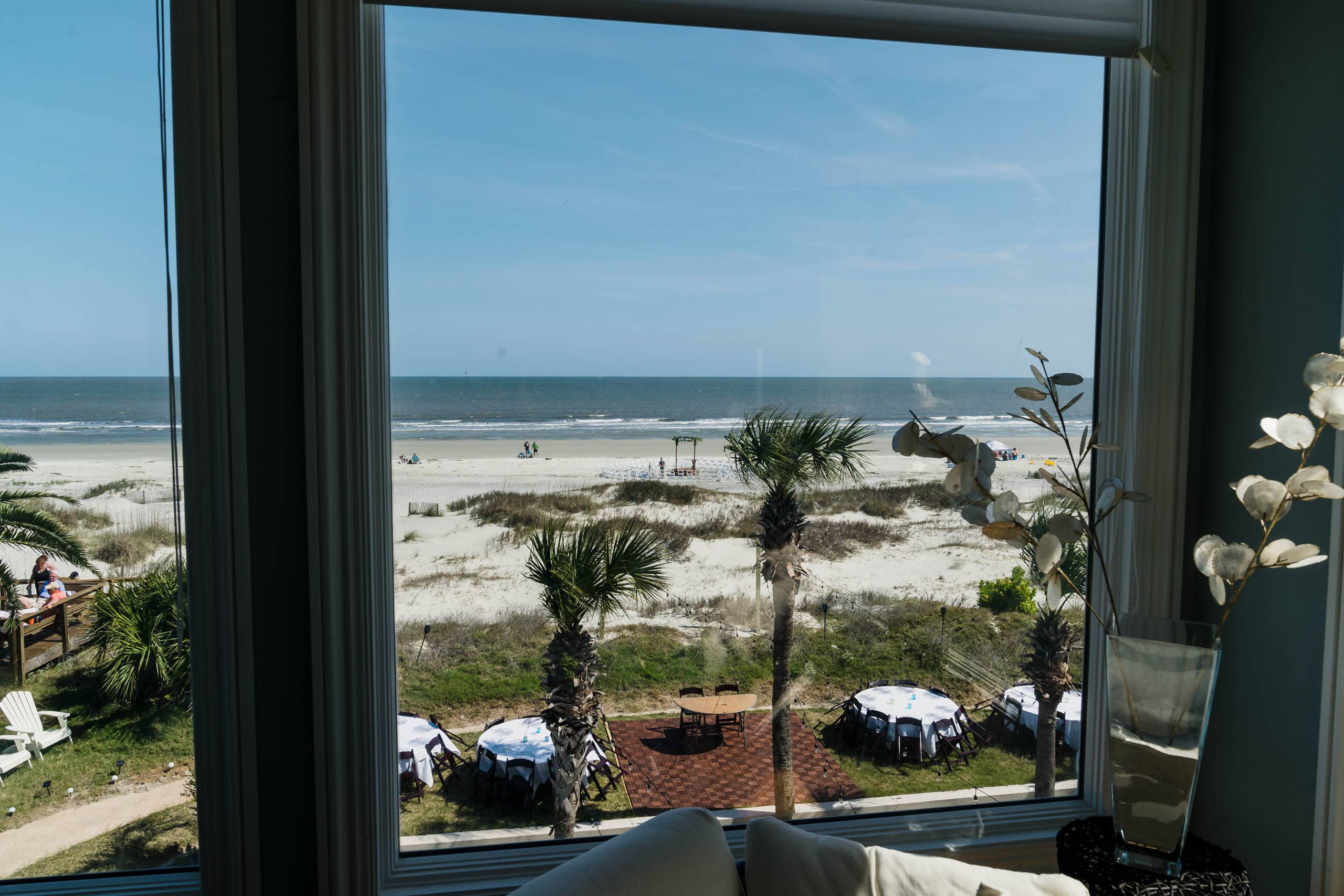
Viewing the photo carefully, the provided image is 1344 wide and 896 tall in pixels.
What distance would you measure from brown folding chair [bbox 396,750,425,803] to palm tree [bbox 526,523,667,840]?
1.00 feet

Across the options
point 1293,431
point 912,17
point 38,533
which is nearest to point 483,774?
point 38,533

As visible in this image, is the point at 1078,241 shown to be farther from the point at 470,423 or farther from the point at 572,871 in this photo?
the point at 572,871

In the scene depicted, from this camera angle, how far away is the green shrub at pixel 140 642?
175cm

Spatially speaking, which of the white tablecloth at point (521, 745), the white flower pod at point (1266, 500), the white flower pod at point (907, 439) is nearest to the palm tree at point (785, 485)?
the white flower pod at point (907, 439)

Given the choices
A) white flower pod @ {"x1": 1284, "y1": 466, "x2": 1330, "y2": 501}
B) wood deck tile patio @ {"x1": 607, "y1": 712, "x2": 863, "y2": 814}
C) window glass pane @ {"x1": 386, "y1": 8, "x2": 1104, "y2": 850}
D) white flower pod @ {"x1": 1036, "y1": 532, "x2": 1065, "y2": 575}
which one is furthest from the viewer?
wood deck tile patio @ {"x1": 607, "y1": 712, "x2": 863, "y2": 814}

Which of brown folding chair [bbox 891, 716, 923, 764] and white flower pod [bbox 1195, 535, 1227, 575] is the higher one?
white flower pod [bbox 1195, 535, 1227, 575]

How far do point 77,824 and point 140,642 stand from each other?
414 millimetres

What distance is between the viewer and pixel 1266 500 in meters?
1.48

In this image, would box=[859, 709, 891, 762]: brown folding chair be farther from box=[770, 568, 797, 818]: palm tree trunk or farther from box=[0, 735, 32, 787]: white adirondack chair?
box=[0, 735, 32, 787]: white adirondack chair

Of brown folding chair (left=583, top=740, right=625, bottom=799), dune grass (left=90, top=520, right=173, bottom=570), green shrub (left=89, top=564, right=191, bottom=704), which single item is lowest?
brown folding chair (left=583, top=740, right=625, bottom=799)

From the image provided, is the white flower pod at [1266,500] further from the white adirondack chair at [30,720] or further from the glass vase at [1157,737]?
the white adirondack chair at [30,720]

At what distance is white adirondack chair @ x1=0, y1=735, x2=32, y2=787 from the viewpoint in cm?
169

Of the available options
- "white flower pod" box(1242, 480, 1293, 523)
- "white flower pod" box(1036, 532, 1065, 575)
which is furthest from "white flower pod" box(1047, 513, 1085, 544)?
"white flower pod" box(1242, 480, 1293, 523)

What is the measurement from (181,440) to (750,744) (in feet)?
4.81
